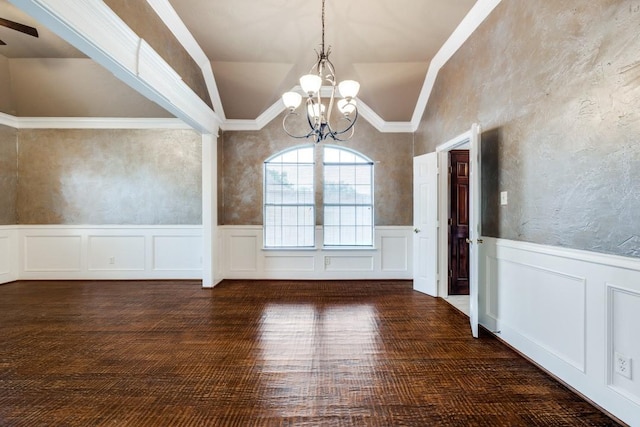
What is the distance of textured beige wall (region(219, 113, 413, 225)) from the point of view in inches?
213

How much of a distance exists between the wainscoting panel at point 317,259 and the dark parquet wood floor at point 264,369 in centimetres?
133

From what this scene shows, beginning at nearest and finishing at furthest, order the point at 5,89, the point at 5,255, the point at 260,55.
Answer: the point at 260,55, the point at 5,89, the point at 5,255

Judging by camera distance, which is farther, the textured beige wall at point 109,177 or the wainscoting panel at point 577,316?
the textured beige wall at point 109,177

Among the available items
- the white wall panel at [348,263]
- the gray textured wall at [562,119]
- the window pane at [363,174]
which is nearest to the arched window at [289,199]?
the white wall panel at [348,263]

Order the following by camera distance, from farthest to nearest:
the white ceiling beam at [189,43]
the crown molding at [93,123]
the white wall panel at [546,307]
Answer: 1. the crown molding at [93,123]
2. the white ceiling beam at [189,43]
3. the white wall panel at [546,307]

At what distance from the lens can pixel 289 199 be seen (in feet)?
18.1

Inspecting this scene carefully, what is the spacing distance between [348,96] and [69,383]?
3.00 metres

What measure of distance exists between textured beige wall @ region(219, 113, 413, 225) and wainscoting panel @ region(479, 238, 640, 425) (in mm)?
2563

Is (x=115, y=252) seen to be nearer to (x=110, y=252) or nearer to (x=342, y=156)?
(x=110, y=252)

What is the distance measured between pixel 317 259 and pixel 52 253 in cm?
453

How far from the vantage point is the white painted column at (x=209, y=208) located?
4848 mm

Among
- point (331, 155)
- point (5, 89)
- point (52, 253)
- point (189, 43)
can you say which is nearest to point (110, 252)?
point (52, 253)

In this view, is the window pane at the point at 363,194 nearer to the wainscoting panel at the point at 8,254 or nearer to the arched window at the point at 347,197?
the arched window at the point at 347,197

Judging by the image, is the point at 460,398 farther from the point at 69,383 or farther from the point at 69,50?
the point at 69,50
